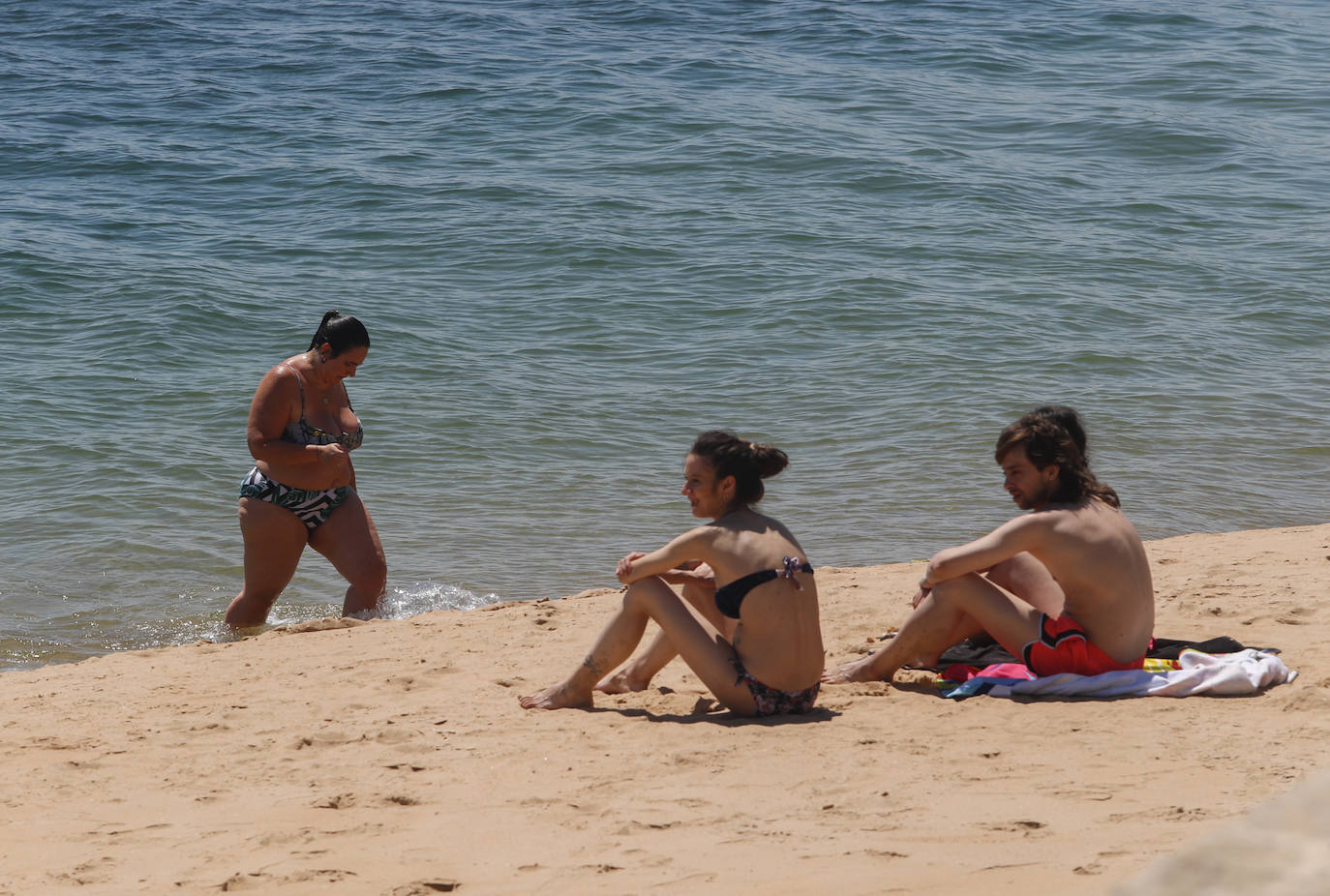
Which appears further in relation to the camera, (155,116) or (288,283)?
(155,116)

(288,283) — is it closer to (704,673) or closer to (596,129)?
(596,129)

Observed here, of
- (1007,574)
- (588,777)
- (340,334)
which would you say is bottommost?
(588,777)

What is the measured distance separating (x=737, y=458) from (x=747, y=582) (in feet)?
1.44

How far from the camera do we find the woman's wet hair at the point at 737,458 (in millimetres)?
4723

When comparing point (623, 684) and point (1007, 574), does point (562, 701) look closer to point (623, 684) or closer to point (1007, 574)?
point (623, 684)

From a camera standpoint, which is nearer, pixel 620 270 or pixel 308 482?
pixel 308 482

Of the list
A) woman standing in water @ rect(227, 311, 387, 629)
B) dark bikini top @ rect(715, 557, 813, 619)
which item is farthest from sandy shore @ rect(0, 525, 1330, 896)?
woman standing in water @ rect(227, 311, 387, 629)

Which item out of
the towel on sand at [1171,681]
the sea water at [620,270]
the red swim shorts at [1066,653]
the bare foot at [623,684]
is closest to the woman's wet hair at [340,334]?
the sea water at [620,270]

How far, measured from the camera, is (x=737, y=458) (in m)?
4.74

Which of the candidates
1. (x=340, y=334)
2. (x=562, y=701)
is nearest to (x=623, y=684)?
(x=562, y=701)

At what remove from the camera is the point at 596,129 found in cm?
1697

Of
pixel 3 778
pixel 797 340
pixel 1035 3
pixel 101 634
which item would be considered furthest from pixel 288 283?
pixel 1035 3

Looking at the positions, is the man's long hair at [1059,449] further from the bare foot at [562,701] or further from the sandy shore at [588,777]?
the bare foot at [562,701]

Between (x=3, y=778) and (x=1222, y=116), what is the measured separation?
18.0m
